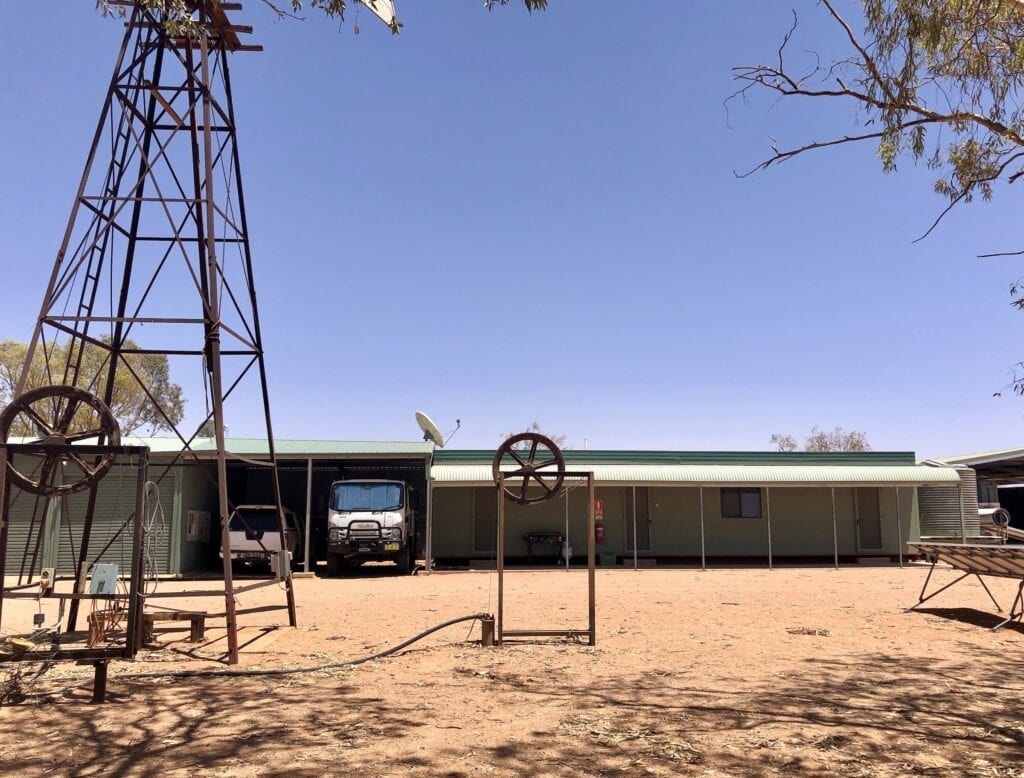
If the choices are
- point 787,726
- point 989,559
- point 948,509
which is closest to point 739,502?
point 948,509

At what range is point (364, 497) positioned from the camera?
20.4m

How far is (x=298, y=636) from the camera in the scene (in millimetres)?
10750

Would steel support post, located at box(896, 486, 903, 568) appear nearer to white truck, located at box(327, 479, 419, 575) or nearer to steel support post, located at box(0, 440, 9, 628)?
white truck, located at box(327, 479, 419, 575)

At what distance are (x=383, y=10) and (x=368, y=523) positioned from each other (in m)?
14.5

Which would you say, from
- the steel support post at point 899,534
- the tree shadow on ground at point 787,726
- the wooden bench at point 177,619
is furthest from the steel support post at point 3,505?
the steel support post at point 899,534

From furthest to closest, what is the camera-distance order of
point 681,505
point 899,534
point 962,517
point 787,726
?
point 681,505 < point 962,517 < point 899,534 < point 787,726

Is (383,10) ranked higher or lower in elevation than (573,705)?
higher

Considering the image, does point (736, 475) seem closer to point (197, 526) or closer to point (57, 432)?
point (197, 526)

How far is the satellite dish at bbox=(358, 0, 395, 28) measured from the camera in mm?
7012

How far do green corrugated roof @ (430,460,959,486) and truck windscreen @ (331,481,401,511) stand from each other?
208 centimetres

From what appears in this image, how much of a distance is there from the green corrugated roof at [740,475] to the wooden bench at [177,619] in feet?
39.7

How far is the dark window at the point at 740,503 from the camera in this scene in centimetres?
2498

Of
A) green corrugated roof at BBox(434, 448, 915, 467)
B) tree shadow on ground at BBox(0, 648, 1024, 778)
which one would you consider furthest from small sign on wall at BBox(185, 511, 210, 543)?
tree shadow on ground at BBox(0, 648, 1024, 778)

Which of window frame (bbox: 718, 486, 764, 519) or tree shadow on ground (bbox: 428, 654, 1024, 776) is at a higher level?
window frame (bbox: 718, 486, 764, 519)
